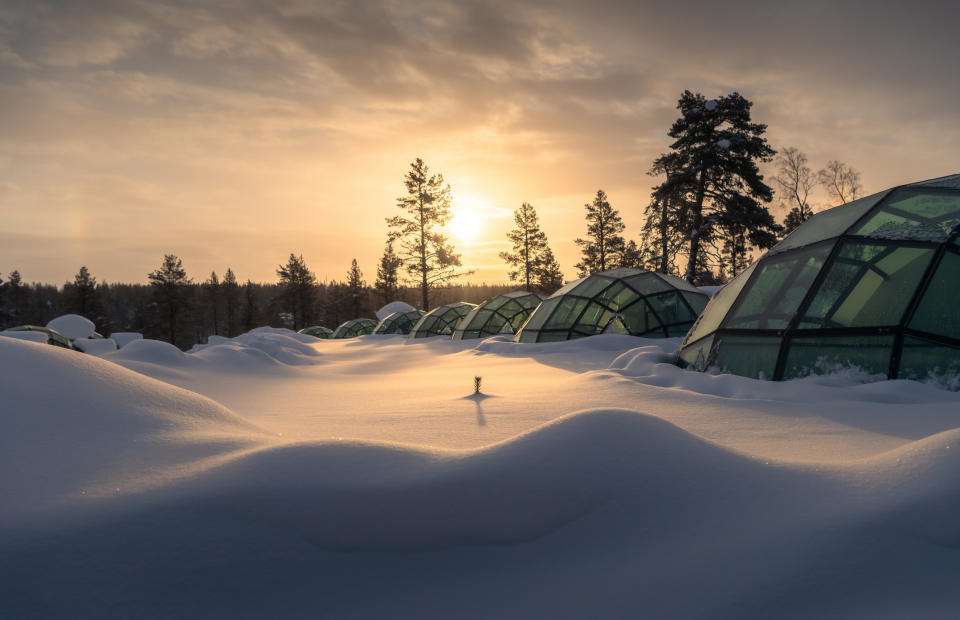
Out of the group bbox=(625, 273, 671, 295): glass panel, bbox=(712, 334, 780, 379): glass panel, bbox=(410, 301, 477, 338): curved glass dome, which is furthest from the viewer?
bbox=(410, 301, 477, 338): curved glass dome

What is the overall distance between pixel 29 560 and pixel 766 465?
8.94 ft

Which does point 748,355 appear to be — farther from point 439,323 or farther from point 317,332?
point 317,332

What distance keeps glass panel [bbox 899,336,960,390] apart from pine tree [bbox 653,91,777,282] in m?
21.3

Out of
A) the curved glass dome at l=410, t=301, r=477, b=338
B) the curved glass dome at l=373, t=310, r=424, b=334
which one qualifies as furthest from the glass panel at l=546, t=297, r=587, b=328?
the curved glass dome at l=373, t=310, r=424, b=334

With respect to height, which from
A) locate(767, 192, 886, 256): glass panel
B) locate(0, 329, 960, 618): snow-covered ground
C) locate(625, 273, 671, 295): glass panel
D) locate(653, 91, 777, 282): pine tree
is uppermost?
locate(653, 91, 777, 282): pine tree

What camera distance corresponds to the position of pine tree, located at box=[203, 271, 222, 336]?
226 ft

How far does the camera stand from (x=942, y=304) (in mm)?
4379

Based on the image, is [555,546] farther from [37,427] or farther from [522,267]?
[522,267]

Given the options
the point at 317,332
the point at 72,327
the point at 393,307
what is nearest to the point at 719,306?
the point at 72,327

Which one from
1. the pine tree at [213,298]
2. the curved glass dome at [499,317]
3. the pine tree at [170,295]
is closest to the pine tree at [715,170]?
the curved glass dome at [499,317]

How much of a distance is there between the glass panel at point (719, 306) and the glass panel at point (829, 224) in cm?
52

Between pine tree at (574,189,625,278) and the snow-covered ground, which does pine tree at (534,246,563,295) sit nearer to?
pine tree at (574,189,625,278)

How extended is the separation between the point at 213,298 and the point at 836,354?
264 ft

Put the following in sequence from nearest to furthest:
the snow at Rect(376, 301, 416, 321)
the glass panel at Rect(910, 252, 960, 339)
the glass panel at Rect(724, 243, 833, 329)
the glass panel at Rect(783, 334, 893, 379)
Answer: the glass panel at Rect(910, 252, 960, 339), the glass panel at Rect(783, 334, 893, 379), the glass panel at Rect(724, 243, 833, 329), the snow at Rect(376, 301, 416, 321)
